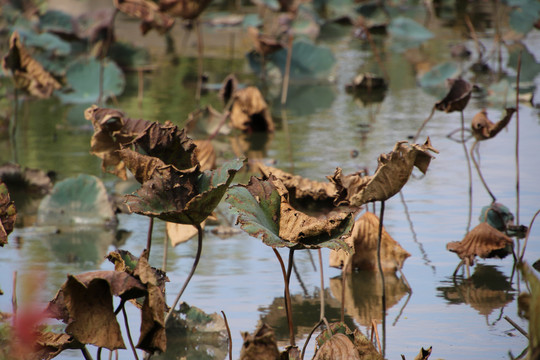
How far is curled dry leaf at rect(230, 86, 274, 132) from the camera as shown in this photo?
3641mm

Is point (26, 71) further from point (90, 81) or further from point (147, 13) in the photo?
point (90, 81)

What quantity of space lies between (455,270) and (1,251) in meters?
1.30

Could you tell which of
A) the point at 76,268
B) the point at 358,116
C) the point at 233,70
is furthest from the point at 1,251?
the point at 233,70

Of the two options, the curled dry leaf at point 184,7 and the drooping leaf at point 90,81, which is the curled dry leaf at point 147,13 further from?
the drooping leaf at point 90,81

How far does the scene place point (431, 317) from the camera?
6.02 ft

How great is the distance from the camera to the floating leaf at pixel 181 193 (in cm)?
125

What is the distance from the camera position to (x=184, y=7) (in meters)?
4.11

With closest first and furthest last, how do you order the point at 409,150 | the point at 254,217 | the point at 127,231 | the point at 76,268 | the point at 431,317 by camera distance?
the point at 254,217, the point at 409,150, the point at 431,317, the point at 76,268, the point at 127,231

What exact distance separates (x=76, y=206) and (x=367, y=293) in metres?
1.09

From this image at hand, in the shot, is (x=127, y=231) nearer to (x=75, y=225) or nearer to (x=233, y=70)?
(x=75, y=225)

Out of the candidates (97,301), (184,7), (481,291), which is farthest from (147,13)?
(97,301)

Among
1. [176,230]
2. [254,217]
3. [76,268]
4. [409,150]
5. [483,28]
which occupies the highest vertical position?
[483,28]

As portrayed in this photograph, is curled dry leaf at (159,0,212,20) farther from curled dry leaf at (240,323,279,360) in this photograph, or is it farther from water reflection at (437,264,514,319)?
curled dry leaf at (240,323,279,360)

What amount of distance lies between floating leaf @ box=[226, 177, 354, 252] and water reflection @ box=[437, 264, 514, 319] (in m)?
0.72
